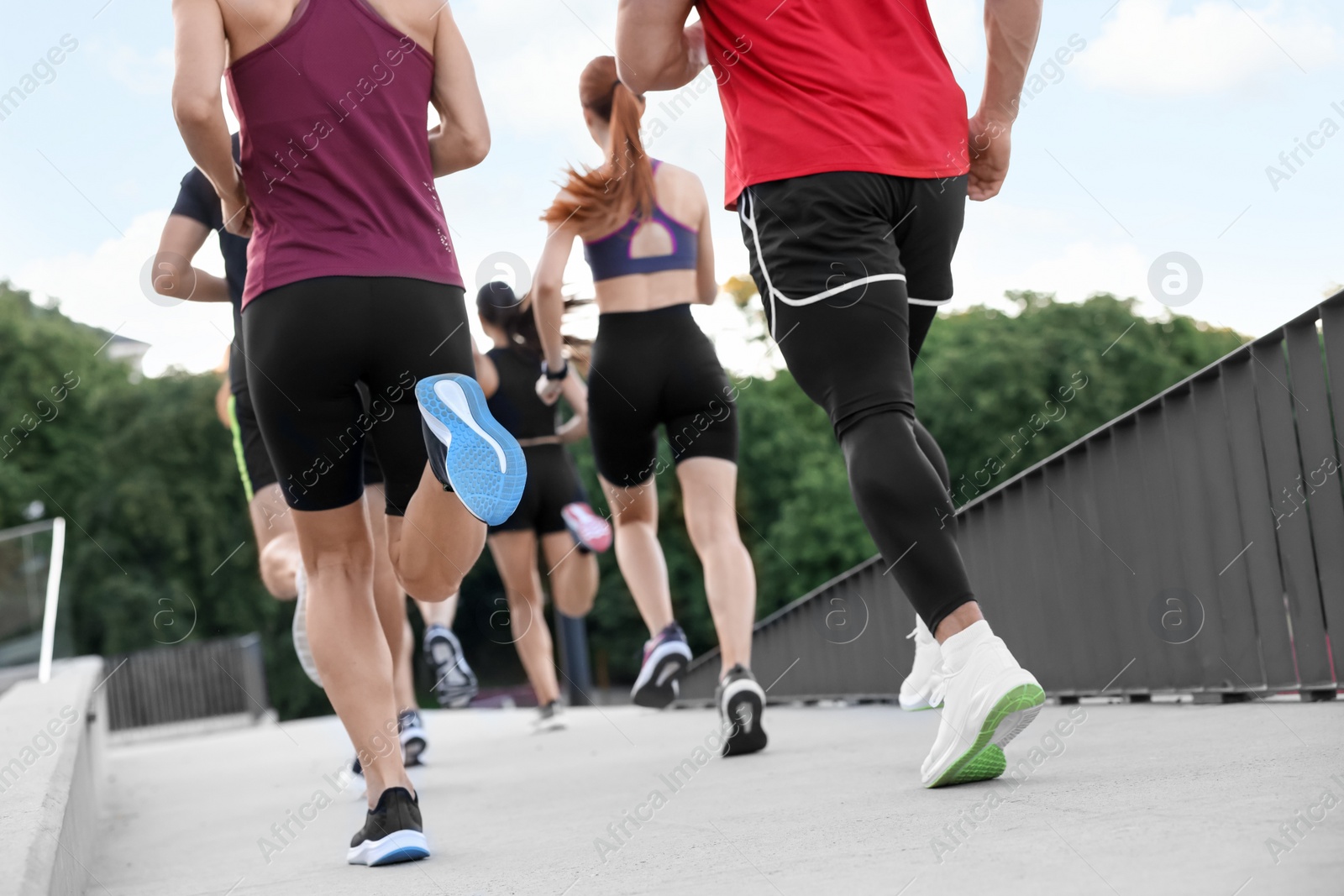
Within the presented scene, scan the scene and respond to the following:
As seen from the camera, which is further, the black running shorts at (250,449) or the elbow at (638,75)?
the black running shorts at (250,449)

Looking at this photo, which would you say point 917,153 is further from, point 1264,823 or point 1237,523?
point 1237,523

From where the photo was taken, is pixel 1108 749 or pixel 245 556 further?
pixel 245 556

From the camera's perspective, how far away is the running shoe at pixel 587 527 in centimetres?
617

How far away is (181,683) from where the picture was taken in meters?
25.2

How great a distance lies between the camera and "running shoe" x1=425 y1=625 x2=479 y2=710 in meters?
6.58

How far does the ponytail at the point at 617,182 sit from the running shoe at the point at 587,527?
1784mm

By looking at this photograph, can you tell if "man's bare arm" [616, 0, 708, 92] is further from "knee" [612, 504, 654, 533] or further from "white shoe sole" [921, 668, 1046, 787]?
"knee" [612, 504, 654, 533]

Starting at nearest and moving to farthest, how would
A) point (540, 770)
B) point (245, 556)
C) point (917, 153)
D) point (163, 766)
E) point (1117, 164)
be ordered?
1. point (917, 153)
2. point (540, 770)
3. point (163, 766)
4. point (1117, 164)
5. point (245, 556)

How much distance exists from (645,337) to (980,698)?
275 centimetres

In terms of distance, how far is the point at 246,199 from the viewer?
2885 millimetres

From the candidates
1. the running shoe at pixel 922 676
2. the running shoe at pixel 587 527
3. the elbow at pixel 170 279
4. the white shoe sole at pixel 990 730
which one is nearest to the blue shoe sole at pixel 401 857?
the white shoe sole at pixel 990 730

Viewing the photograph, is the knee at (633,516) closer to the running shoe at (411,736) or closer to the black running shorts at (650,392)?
the black running shorts at (650,392)

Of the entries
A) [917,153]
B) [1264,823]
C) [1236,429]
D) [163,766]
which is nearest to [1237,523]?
[1236,429]

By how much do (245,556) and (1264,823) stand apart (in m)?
33.4
